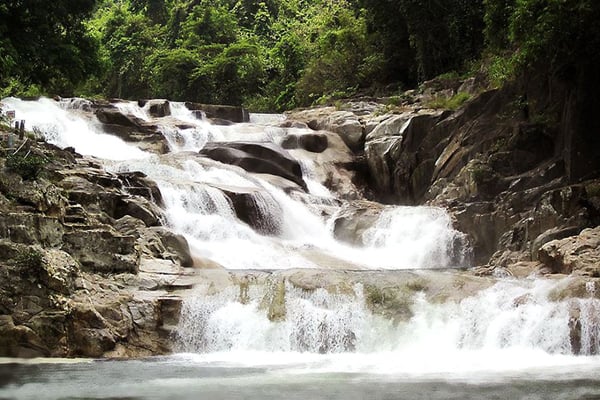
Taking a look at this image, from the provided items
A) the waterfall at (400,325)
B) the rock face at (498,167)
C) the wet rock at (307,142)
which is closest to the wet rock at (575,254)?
the rock face at (498,167)

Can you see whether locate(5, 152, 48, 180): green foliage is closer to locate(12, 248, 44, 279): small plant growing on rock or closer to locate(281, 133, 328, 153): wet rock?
locate(12, 248, 44, 279): small plant growing on rock

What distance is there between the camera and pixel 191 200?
72.5 feet

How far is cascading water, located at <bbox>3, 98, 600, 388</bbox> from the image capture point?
12.4 metres

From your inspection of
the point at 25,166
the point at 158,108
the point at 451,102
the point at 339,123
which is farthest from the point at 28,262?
the point at 158,108

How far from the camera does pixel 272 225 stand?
23.2m

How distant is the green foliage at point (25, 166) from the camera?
1570 cm

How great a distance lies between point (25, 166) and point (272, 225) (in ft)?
30.4

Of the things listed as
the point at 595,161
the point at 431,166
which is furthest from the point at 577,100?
the point at 431,166

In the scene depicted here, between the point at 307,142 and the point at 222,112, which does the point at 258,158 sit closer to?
the point at 307,142

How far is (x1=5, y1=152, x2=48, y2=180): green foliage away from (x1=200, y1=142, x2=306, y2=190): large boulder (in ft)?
40.3

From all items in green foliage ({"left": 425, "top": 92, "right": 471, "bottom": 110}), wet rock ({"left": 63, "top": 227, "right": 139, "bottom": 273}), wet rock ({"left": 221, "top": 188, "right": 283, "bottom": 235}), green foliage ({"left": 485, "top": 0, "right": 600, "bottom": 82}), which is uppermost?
green foliage ({"left": 425, "top": 92, "right": 471, "bottom": 110})

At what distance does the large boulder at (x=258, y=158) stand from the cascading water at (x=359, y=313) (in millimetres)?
4606

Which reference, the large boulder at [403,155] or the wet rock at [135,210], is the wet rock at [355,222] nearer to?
the large boulder at [403,155]

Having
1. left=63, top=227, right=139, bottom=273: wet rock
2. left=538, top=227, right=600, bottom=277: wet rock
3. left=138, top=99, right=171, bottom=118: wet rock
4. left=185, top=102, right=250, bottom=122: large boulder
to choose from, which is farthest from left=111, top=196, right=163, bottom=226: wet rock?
left=185, top=102, right=250, bottom=122: large boulder
